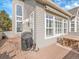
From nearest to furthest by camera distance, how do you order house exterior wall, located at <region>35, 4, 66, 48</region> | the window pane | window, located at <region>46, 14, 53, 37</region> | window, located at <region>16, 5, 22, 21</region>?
house exterior wall, located at <region>35, 4, 66, 48</region>
window, located at <region>46, 14, 53, 37</region>
window, located at <region>16, 5, 22, 21</region>
the window pane

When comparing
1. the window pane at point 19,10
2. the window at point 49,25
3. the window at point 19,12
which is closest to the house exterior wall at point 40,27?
the window at point 49,25

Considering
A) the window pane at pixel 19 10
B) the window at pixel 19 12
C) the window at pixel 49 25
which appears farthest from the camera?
the window pane at pixel 19 10

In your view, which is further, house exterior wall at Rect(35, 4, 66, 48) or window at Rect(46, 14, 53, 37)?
window at Rect(46, 14, 53, 37)

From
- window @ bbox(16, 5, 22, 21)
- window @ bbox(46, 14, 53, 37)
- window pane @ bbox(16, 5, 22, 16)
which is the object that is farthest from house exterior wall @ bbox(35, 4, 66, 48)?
window pane @ bbox(16, 5, 22, 16)

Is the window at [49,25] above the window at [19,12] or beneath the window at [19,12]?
beneath

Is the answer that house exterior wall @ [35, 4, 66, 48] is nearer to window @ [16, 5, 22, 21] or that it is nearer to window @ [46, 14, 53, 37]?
window @ [46, 14, 53, 37]

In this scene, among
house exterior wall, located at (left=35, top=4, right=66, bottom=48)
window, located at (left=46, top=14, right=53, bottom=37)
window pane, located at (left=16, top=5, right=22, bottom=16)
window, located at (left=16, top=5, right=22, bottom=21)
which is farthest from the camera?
window pane, located at (left=16, top=5, right=22, bottom=16)

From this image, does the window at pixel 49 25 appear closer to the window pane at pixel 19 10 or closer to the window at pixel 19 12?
the window at pixel 19 12

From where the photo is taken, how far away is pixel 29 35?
29.9 feet

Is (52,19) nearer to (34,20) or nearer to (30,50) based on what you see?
(34,20)

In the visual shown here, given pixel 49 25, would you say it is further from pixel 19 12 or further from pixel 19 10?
pixel 19 10

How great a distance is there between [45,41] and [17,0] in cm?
757

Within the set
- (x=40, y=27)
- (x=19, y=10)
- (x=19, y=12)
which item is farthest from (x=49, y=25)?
(x=19, y=10)

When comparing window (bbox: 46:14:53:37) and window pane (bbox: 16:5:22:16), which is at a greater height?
window pane (bbox: 16:5:22:16)
